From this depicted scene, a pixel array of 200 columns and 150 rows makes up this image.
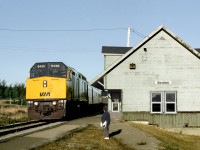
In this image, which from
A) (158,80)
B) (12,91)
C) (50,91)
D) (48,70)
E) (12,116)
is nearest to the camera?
(50,91)

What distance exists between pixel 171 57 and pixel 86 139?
13.7 meters

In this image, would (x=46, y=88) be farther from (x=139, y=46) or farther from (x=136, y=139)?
(x=136, y=139)

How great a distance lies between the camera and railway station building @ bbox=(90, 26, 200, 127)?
27.1 metres

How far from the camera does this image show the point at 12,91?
107 m

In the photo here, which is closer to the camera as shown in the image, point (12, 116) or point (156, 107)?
point (156, 107)

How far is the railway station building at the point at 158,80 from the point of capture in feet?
88.9

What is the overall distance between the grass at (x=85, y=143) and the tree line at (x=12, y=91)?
81880mm

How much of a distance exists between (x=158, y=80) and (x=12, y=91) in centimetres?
8507

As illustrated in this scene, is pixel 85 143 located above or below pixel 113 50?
below

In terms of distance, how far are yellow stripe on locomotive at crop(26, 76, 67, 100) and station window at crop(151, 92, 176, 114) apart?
6.55 metres

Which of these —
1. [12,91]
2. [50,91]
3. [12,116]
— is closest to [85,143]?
[50,91]

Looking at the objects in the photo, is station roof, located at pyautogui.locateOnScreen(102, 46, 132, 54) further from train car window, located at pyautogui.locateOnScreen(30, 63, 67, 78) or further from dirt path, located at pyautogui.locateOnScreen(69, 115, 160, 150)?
dirt path, located at pyautogui.locateOnScreen(69, 115, 160, 150)

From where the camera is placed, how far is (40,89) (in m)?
26.0

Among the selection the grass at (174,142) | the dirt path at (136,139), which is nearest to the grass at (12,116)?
the dirt path at (136,139)
